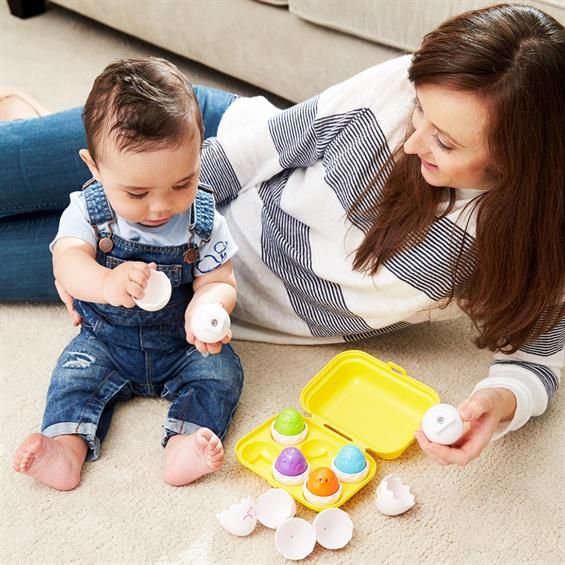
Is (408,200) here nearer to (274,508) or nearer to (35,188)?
(274,508)

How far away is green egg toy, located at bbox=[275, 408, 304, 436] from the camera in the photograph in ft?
3.93

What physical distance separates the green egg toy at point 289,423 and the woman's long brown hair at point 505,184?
23cm

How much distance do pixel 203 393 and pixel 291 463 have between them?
17 cm

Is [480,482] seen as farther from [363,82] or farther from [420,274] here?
[363,82]

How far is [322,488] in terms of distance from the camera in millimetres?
1114

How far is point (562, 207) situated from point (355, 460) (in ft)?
1.40

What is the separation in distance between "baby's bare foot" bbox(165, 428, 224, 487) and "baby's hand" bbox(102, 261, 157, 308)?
0.21 m

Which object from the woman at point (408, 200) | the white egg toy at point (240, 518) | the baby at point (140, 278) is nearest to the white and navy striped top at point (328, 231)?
the woman at point (408, 200)

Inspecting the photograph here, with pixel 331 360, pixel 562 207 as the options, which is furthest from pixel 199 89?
pixel 562 207

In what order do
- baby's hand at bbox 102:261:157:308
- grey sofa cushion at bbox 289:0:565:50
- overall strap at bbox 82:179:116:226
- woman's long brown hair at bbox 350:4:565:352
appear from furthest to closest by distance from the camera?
grey sofa cushion at bbox 289:0:565:50
overall strap at bbox 82:179:116:226
baby's hand at bbox 102:261:157:308
woman's long brown hair at bbox 350:4:565:352

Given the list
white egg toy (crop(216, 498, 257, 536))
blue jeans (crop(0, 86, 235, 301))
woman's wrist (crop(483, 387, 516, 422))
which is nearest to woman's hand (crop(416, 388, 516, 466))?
woman's wrist (crop(483, 387, 516, 422))

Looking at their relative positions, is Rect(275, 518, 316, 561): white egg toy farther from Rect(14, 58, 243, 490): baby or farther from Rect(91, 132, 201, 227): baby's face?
Rect(91, 132, 201, 227): baby's face

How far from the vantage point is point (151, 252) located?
1.15 meters

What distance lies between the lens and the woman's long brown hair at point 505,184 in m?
0.93
